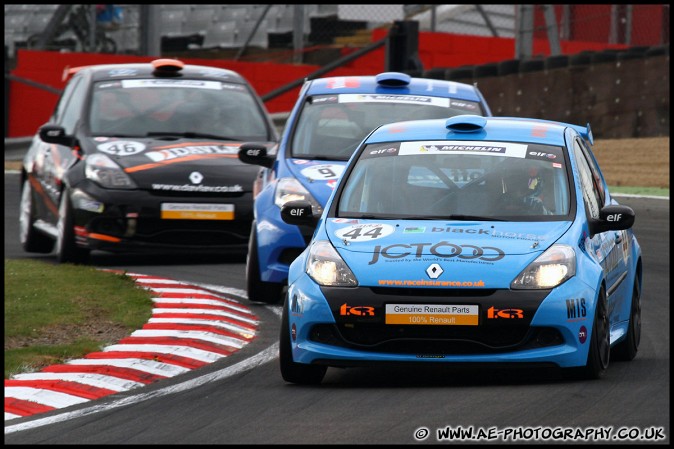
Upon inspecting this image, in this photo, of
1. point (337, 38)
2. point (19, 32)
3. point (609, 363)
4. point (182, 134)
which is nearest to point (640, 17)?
point (337, 38)

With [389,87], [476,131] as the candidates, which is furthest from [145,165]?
[476,131]

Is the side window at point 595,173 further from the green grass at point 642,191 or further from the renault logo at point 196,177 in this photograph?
the green grass at point 642,191

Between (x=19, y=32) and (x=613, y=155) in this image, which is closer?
(x=613, y=155)

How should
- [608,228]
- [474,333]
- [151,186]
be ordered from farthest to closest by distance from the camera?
[151,186] < [608,228] < [474,333]

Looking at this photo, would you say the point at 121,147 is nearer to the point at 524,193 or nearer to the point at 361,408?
the point at 524,193

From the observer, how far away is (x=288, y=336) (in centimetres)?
799

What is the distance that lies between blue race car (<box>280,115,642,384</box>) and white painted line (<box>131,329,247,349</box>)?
1108 mm

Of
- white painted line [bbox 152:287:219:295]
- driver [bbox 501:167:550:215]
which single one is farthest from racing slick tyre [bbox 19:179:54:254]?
driver [bbox 501:167:550:215]

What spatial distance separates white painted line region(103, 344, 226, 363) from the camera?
9.12 m

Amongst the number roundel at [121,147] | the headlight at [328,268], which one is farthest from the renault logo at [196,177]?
the headlight at [328,268]

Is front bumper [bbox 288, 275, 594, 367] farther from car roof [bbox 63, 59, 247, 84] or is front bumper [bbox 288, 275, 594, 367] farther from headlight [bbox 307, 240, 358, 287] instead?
car roof [bbox 63, 59, 247, 84]

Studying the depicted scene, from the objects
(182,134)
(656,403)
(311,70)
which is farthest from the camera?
(311,70)

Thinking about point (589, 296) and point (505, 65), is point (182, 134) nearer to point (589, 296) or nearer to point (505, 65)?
point (589, 296)

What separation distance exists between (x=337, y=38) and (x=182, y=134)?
1250cm
